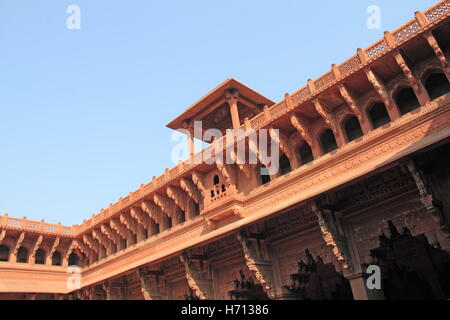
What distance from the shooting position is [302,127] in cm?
1184

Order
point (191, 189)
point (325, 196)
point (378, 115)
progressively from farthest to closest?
point (191, 189) < point (378, 115) < point (325, 196)

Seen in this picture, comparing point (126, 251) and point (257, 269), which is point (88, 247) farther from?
point (257, 269)

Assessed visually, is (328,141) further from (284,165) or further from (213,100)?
(213,100)

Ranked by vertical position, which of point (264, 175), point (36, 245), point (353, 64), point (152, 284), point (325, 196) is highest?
point (353, 64)

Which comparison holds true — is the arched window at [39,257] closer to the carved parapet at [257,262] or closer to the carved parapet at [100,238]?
the carved parapet at [100,238]

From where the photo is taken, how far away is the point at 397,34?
395 inches

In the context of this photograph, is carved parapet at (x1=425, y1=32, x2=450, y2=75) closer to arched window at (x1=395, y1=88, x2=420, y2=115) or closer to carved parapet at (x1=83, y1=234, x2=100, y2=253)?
arched window at (x1=395, y1=88, x2=420, y2=115)

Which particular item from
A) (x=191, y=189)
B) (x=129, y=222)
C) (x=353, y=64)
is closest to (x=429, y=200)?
(x=353, y=64)

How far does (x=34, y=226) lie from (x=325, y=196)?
16.1 metres

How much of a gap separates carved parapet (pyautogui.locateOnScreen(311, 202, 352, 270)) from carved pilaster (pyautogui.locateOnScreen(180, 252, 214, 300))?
5.45 m

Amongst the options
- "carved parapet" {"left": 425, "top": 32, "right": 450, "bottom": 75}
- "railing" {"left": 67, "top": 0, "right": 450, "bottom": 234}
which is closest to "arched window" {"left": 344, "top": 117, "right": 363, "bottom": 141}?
"railing" {"left": 67, "top": 0, "right": 450, "bottom": 234}
